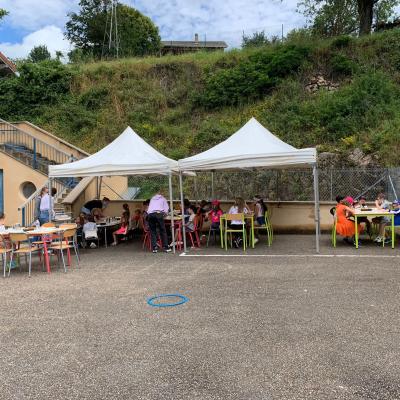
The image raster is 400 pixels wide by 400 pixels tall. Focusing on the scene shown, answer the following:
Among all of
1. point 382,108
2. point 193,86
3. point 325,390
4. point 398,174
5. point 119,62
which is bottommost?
point 325,390

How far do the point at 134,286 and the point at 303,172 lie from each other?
30.3 feet

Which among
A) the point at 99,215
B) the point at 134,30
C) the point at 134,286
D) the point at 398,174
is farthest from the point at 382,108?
the point at 134,30

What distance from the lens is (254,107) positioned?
2261 centimetres

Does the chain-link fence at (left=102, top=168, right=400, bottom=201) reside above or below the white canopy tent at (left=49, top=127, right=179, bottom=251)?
below

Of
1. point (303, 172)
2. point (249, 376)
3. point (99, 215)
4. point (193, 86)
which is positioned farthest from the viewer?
point (193, 86)

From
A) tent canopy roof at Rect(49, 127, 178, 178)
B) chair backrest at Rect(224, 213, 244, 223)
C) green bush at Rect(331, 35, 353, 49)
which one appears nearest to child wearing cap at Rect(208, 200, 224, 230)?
chair backrest at Rect(224, 213, 244, 223)

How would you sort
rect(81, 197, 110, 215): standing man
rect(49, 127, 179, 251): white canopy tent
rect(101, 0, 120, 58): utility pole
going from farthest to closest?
rect(101, 0, 120, 58): utility pole < rect(81, 197, 110, 215): standing man < rect(49, 127, 179, 251): white canopy tent

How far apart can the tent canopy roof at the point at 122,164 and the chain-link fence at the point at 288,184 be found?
4.46 m

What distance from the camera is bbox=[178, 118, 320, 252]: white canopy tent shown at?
10.0 meters

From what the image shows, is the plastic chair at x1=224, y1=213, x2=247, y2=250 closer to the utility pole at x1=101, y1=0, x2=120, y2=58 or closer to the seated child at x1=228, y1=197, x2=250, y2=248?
the seated child at x1=228, y1=197, x2=250, y2=248

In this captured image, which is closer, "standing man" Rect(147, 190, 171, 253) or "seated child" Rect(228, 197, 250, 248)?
"standing man" Rect(147, 190, 171, 253)

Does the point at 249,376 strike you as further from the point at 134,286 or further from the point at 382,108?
the point at 382,108

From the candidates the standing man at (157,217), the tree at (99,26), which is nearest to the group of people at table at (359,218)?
the standing man at (157,217)

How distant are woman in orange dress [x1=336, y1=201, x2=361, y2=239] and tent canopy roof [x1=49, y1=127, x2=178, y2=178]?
4.16 meters
